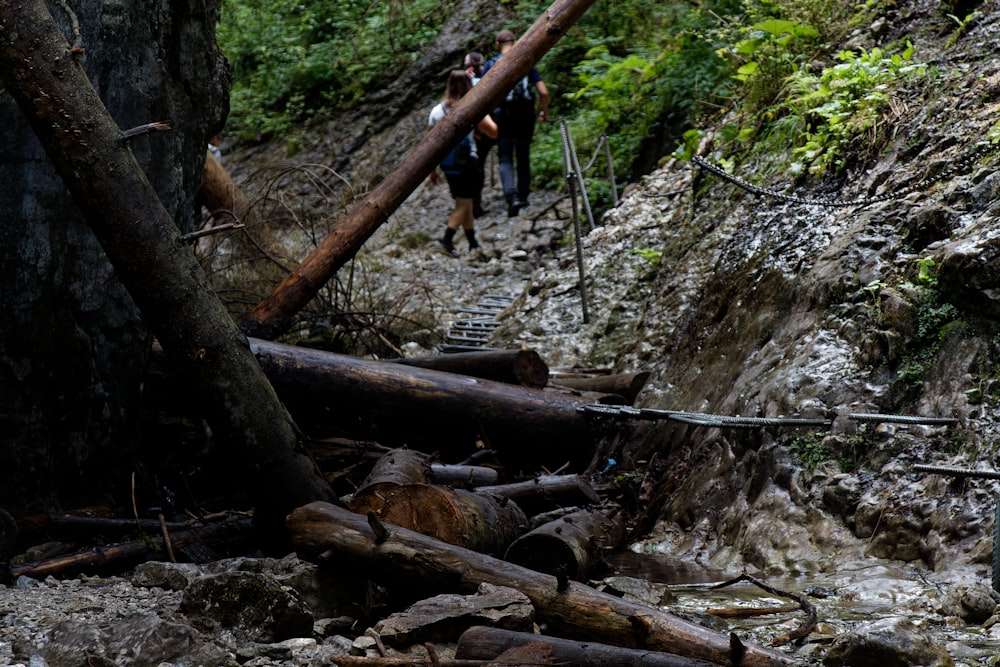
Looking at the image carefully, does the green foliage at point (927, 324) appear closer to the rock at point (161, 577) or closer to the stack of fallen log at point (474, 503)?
the stack of fallen log at point (474, 503)

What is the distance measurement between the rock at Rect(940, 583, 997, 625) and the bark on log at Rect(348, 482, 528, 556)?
1.98 meters

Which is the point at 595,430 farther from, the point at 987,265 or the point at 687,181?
the point at 687,181

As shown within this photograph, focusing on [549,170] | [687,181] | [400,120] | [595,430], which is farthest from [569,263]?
[400,120]

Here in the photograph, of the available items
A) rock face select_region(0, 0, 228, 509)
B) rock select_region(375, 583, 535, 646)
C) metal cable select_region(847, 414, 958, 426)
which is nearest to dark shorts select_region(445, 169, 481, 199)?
rock face select_region(0, 0, 228, 509)

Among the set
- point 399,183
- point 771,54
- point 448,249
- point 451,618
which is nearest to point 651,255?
point 771,54

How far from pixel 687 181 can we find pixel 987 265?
5260mm

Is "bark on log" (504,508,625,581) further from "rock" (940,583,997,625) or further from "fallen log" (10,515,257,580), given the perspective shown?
"fallen log" (10,515,257,580)

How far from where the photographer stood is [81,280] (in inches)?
199

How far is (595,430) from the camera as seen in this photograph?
653cm

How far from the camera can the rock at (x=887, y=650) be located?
110 inches

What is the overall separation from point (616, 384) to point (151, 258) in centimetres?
398

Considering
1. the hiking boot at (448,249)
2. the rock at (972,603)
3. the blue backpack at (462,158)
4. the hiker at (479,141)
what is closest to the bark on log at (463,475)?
the rock at (972,603)

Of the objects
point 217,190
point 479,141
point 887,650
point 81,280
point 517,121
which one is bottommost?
point 887,650

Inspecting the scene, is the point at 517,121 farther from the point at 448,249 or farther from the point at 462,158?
the point at 448,249
